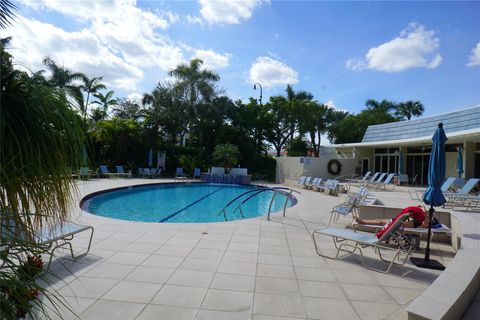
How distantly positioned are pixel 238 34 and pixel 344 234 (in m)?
7.75

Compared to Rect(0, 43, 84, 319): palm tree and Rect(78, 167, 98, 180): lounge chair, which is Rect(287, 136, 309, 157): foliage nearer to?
Rect(78, 167, 98, 180): lounge chair

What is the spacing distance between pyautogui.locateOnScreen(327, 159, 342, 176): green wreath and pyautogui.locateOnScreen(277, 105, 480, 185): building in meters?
0.29

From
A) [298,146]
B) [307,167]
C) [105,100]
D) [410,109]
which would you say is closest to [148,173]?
[105,100]

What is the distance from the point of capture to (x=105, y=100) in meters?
26.8

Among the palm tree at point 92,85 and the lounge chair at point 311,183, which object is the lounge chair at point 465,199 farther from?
the palm tree at point 92,85

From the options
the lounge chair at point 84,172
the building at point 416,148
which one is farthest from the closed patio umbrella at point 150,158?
the lounge chair at point 84,172

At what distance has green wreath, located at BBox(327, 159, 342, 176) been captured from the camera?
845 inches

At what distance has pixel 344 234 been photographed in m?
4.82

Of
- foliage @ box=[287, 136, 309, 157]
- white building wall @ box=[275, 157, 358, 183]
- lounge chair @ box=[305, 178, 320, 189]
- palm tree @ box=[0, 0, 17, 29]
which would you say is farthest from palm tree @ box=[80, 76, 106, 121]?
palm tree @ box=[0, 0, 17, 29]

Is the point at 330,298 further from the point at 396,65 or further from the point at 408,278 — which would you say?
the point at 396,65

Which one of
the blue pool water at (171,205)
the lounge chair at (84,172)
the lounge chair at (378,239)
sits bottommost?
the blue pool water at (171,205)

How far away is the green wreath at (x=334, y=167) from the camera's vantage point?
845 inches

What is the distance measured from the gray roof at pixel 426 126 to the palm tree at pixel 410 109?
18.1 m

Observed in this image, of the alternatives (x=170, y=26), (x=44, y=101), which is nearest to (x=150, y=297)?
(x=44, y=101)
